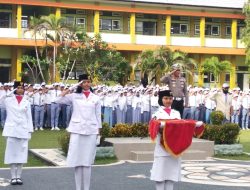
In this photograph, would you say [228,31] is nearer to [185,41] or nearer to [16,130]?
[185,41]

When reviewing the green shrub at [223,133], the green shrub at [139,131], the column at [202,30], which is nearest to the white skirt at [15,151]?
the green shrub at [139,131]

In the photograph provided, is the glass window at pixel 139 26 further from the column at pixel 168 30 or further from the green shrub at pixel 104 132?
the green shrub at pixel 104 132

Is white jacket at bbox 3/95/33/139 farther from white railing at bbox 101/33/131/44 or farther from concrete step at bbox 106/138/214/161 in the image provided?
white railing at bbox 101/33/131/44

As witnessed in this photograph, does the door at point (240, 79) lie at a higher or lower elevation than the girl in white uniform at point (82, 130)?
higher

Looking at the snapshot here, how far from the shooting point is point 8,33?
3938cm

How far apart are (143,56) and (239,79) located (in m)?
14.3

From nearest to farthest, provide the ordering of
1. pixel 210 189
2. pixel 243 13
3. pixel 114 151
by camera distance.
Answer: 1. pixel 210 189
2. pixel 114 151
3. pixel 243 13

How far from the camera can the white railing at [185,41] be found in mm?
44719

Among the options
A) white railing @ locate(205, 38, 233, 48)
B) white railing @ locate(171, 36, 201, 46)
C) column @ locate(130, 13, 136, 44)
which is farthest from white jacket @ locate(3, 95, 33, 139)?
white railing @ locate(205, 38, 233, 48)

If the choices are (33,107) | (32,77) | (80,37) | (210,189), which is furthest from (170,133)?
(32,77)

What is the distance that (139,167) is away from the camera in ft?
39.7

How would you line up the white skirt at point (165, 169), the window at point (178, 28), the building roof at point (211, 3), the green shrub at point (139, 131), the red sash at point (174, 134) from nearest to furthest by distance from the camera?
the red sash at point (174, 134) → the white skirt at point (165, 169) → the green shrub at point (139, 131) → the building roof at point (211, 3) → the window at point (178, 28)

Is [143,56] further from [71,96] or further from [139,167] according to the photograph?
[71,96]

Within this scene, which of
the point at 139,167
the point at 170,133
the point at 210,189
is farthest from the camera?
the point at 139,167
